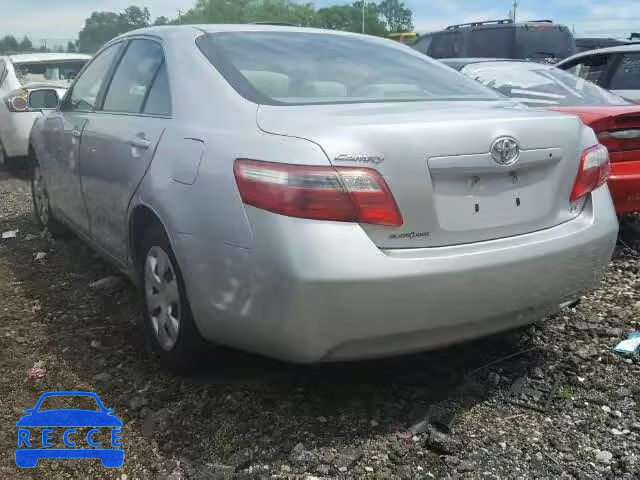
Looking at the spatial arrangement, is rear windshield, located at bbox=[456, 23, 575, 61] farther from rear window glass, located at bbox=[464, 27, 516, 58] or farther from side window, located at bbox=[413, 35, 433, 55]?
side window, located at bbox=[413, 35, 433, 55]

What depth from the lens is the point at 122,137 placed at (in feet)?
11.4

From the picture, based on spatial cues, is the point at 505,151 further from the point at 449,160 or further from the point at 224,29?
the point at 224,29

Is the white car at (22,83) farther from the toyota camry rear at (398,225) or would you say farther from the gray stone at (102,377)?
the toyota camry rear at (398,225)

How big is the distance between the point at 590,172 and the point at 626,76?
4488 millimetres

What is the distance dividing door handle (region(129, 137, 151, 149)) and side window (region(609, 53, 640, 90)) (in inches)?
206

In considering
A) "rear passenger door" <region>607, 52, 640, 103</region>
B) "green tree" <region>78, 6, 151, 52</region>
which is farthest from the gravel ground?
"green tree" <region>78, 6, 151, 52</region>

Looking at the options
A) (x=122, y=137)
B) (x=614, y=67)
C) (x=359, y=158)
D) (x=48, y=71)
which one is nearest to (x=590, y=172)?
(x=359, y=158)

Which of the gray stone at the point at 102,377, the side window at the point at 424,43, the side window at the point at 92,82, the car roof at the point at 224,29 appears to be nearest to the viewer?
the gray stone at the point at 102,377

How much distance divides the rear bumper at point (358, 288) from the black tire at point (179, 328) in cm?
11

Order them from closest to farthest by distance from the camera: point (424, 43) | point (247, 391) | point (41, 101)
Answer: point (247, 391) → point (41, 101) → point (424, 43)

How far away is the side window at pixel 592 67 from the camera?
23.1 feet

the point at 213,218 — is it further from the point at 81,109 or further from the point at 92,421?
the point at 81,109

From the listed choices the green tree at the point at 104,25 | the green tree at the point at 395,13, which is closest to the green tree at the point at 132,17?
the green tree at the point at 104,25

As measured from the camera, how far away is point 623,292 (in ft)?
14.3
